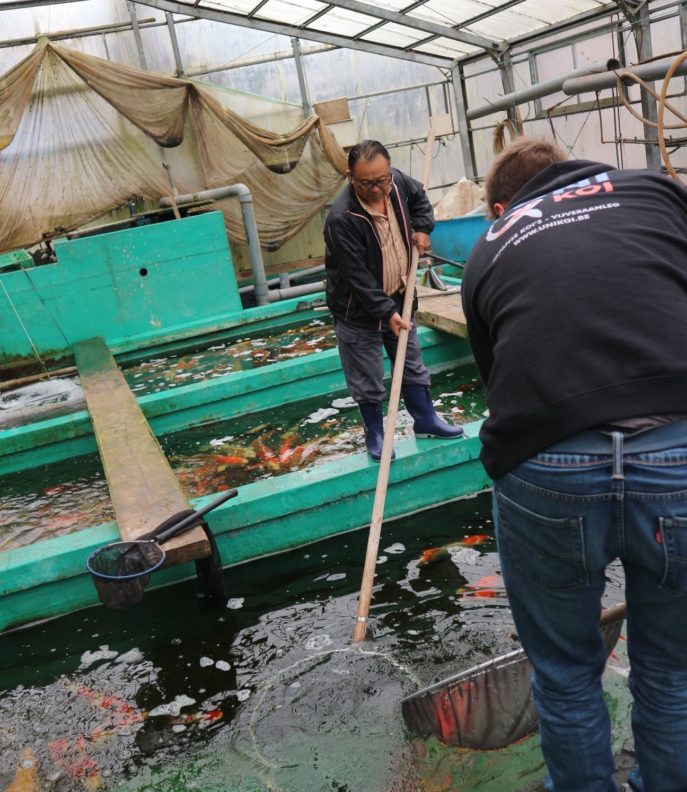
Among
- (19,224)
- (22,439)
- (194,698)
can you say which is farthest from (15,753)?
(19,224)

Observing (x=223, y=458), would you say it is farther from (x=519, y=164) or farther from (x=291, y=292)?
(x=291, y=292)

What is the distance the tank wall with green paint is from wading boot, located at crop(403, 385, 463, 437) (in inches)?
217

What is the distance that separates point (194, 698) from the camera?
301 centimetres

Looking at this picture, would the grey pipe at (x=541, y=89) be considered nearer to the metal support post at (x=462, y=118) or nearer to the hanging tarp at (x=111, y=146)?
the metal support post at (x=462, y=118)

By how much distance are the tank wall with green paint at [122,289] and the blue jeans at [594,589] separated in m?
7.97

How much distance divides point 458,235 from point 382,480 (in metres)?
7.58

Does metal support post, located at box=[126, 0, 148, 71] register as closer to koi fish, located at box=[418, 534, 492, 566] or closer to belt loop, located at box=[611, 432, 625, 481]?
koi fish, located at box=[418, 534, 492, 566]

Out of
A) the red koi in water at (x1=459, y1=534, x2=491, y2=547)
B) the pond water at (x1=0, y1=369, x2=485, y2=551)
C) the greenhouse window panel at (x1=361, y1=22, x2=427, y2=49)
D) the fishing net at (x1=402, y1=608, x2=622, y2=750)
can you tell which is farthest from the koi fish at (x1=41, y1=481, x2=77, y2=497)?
the greenhouse window panel at (x1=361, y1=22, x2=427, y2=49)

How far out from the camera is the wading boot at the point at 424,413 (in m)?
4.25

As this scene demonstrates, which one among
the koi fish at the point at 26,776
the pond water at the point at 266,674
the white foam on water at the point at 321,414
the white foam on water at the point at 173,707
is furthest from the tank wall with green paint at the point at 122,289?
the koi fish at the point at 26,776

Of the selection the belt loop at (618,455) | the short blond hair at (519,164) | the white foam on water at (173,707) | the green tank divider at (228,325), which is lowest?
the white foam on water at (173,707)

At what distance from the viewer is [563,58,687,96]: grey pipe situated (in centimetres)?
477

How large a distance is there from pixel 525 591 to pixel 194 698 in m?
1.81

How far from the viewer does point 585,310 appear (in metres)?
1.61
